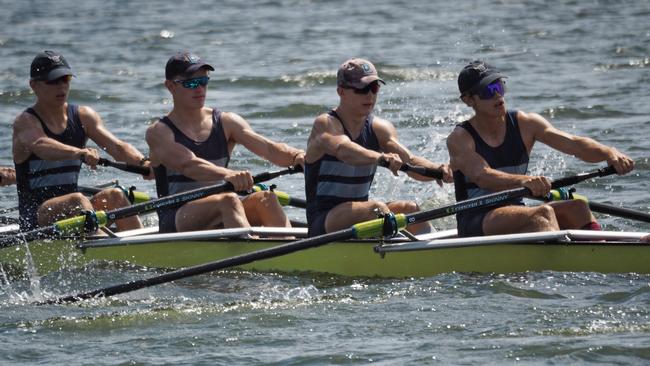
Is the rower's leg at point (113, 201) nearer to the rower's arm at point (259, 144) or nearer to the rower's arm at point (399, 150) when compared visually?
the rower's arm at point (259, 144)

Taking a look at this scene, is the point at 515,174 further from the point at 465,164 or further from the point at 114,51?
the point at 114,51

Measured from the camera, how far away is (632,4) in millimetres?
28938

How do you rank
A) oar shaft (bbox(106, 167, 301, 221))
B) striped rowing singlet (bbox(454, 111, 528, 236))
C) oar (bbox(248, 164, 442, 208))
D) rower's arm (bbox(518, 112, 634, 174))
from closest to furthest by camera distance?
rower's arm (bbox(518, 112, 634, 174)) → striped rowing singlet (bbox(454, 111, 528, 236)) → oar (bbox(248, 164, 442, 208)) → oar shaft (bbox(106, 167, 301, 221))

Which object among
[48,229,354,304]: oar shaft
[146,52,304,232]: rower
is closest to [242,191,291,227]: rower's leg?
[146,52,304,232]: rower

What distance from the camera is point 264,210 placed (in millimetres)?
11172

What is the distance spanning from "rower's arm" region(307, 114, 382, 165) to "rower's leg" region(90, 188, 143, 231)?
187cm

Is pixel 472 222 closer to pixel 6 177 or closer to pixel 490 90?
pixel 490 90

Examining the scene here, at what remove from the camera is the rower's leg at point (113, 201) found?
11.7 meters

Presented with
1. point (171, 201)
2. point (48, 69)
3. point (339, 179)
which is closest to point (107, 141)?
point (48, 69)

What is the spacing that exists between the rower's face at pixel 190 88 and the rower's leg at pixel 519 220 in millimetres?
2616

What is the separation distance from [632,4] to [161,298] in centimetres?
2080

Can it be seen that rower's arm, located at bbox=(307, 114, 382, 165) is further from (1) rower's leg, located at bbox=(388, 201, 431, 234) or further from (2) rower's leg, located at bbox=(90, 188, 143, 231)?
(2) rower's leg, located at bbox=(90, 188, 143, 231)

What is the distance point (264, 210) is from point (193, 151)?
2.48 feet

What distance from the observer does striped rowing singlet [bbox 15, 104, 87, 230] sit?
11648 millimetres
